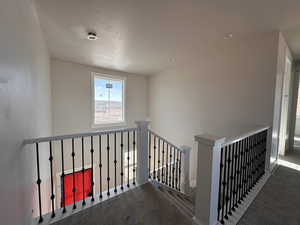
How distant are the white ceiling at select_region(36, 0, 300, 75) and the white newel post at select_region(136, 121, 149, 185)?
161cm

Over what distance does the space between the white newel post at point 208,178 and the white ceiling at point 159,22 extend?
1.72 meters

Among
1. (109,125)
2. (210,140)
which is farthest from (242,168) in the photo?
(109,125)

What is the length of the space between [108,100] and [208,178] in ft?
14.4

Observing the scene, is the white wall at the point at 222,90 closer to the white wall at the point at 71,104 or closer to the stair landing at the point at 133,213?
the stair landing at the point at 133,213

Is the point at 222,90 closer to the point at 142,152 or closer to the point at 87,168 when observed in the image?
the point at 142,152

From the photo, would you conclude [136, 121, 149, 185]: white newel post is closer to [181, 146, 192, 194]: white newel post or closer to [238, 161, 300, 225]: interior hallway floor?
[181, 146, 192, 194]: white newel post

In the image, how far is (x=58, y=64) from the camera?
13.0ft

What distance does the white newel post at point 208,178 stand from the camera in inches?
50.3

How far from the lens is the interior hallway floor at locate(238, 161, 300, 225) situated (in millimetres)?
1556

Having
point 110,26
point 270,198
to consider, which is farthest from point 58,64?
point 270,198

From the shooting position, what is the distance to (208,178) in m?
1.31

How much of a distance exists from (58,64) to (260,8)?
15.2 feet

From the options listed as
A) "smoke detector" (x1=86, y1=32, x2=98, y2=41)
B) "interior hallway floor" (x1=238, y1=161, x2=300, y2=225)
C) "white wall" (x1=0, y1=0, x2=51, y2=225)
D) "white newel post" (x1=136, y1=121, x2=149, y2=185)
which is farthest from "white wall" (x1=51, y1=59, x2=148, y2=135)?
"interior hallway floor" (x1=238, y1=161, x2=300, y2=225)

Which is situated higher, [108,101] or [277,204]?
[108,101]
